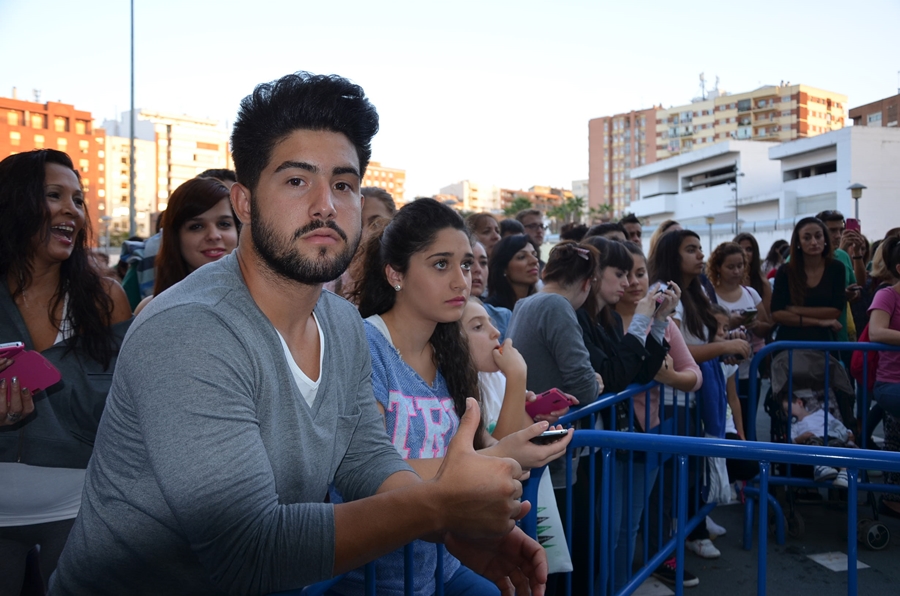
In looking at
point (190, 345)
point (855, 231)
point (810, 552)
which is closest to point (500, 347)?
point (190, 345)

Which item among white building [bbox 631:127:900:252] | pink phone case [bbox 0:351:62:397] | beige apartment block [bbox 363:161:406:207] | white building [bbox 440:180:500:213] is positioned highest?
beige apartment block [bbox 363:161:406:207]

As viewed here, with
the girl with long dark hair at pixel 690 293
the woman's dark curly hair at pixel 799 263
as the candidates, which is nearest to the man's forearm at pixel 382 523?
the girl with long dark hair at pixel 690 293

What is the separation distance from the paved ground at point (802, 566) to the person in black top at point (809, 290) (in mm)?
1764

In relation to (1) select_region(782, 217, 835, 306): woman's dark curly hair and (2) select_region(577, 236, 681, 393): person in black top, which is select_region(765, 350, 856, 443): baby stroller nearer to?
(1) select_region(782, 217, 835, 306): woman's dark curly hair

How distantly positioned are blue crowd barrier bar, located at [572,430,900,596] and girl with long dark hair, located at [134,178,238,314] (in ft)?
6.98

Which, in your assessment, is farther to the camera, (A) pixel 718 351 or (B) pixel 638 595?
(A) pixel 718 351

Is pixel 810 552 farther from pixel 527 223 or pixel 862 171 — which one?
pixel 862 171

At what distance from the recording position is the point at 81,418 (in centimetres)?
253

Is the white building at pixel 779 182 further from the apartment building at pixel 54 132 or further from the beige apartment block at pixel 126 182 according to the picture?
the beige apartment block at pixel 126 182

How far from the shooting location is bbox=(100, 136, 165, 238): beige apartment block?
10112 centimetres

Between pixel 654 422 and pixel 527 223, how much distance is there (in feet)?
14.1

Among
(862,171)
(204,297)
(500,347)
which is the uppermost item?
(862,171)

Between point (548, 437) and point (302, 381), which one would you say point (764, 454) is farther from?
point (302, 381)

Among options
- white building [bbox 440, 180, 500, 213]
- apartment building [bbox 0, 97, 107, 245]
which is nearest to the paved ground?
apartment building [bbox 0, 97, 107, 245]
